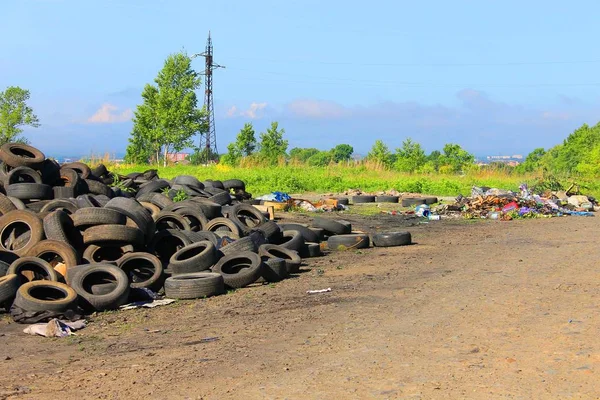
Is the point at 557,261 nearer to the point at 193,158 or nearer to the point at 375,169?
the point at 375,169

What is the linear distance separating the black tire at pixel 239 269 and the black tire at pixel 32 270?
2.43 meters

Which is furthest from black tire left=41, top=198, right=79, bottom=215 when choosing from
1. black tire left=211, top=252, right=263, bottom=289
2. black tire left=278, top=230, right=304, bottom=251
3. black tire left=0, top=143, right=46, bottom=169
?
black tire left=278, top=230, right=304, bottom=251

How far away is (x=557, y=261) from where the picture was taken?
13.0 meters

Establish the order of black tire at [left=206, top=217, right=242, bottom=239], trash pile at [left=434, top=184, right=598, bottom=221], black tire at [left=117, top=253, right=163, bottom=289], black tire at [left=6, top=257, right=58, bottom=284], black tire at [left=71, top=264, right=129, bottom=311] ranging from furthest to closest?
trash pile at [left=434, top=184, right=598, bottom=221], black tire at [left=206, top=217, right=242, bottom=239], black tire at [left=117, top=253, right=163, bottom=289], black tire at [left=6, top=257, right=58, bottom=284], black tire at [left=71, top=264, right=129, bottom=311]

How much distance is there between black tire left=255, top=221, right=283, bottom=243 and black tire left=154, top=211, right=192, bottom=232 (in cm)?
143

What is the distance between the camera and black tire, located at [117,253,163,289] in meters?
10.6

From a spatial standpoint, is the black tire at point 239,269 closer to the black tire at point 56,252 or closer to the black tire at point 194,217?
the black tire at point 56,252

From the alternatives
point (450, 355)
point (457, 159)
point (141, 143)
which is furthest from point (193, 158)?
point (450, 355)

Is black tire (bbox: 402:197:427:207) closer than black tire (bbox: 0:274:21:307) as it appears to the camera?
No

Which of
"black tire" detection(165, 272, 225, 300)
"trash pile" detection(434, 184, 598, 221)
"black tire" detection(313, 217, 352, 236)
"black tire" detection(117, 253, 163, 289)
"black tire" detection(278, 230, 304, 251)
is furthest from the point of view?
"trash pile" detection(434, 184, 598, 221)

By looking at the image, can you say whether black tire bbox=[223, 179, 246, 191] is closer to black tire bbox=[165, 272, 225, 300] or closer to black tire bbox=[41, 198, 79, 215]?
black tire bbox=[41, 198, 79, 215]

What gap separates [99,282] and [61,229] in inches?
50.5

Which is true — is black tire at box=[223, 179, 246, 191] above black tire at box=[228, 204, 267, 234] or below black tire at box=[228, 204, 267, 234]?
above

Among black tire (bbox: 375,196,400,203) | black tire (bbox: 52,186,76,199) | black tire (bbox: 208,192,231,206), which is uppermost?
black tire (bbox: 52,186,76,199)
